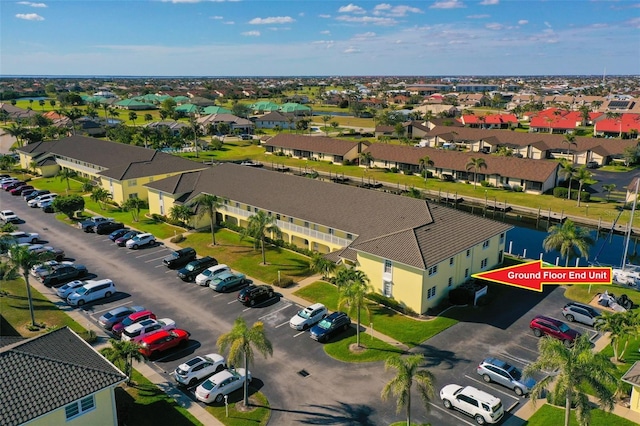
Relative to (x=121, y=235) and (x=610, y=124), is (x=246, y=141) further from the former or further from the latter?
(x=610, y=124)

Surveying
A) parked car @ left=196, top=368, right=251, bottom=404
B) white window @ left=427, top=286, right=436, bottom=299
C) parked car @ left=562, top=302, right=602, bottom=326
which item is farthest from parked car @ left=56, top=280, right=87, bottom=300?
Answer: parked car @ left=562, top=302, right=602, bottom=326

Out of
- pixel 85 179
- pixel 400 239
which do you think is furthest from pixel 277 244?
pixel 85 179

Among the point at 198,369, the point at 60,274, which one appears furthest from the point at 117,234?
the point at 198,369

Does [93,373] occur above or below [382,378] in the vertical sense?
above

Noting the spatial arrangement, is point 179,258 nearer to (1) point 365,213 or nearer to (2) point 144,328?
(2) point 144,328

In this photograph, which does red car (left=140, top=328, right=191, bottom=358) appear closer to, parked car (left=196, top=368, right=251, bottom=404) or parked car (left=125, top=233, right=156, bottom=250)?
parked car (left=196, top=368, right=251, bottom=404)

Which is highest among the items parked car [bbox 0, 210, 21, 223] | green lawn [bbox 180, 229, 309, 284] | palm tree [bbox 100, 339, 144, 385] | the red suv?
palm tree [bbox 100, 339, 144, 385]

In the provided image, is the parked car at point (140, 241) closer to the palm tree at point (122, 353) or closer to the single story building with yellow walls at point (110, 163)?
the single story building with yellow walls at point (110, 163)
